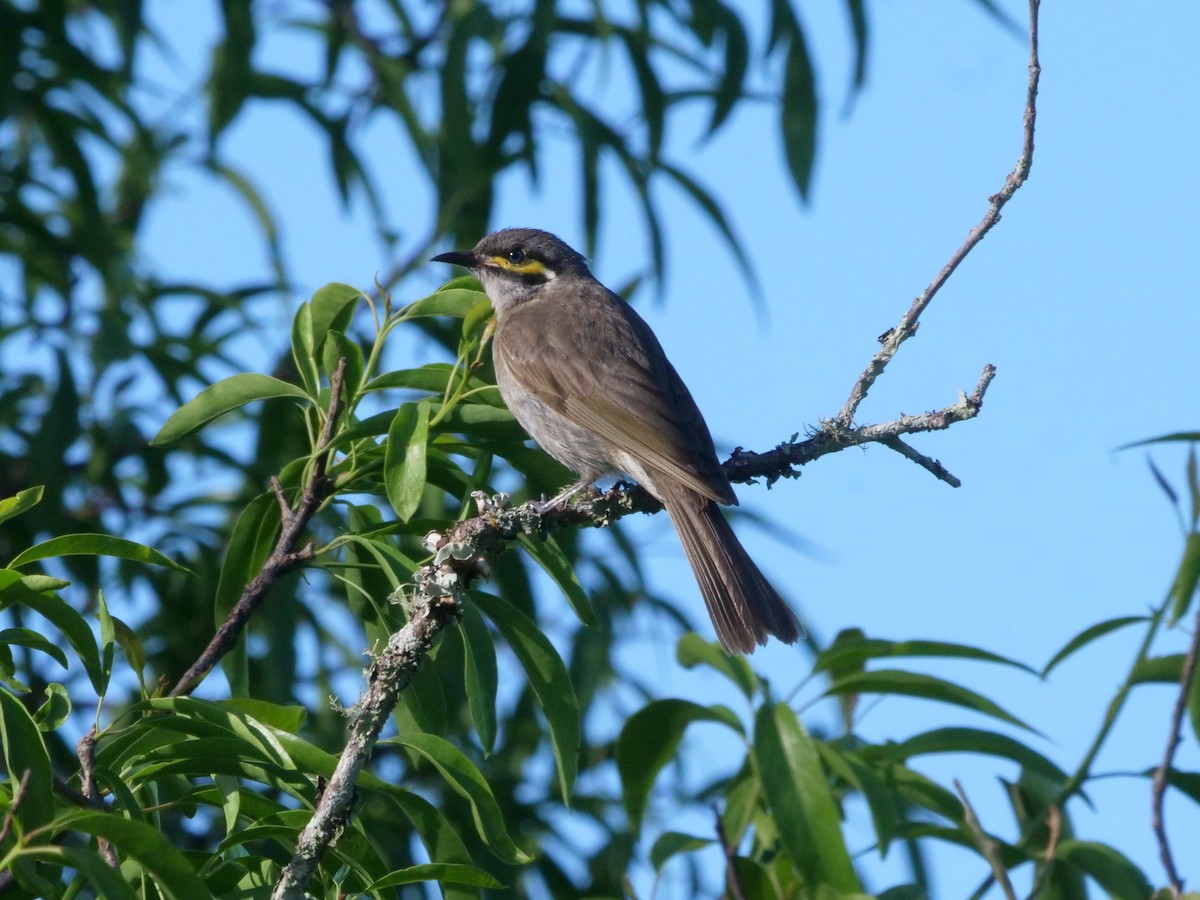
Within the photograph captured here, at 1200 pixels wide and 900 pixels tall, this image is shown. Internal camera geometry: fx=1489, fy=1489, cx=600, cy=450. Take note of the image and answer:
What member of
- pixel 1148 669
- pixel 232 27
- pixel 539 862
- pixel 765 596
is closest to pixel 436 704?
pixel 1148 669

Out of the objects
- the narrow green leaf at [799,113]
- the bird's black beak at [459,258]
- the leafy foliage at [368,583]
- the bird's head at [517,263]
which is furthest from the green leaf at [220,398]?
the narrow green leaf at [799,113]

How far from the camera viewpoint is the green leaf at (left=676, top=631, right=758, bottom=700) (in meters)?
2.89

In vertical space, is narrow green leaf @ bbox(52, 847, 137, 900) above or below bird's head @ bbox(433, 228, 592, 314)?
below

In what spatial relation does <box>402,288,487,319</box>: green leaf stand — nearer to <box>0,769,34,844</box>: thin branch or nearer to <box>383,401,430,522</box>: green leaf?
<box>383,401,430,522</box>: green leaf

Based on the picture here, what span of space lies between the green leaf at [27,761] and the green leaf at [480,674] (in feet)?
2.63

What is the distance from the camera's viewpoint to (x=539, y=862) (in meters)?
5.05

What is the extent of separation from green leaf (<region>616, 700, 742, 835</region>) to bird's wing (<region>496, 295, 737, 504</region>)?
1.33 metres

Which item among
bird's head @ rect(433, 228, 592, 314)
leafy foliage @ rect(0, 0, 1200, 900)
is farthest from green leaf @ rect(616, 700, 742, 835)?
bird's head @ rect(433, 228, 592, 314)

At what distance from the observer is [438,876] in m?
2.23

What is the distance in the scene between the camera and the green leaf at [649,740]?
2.86m

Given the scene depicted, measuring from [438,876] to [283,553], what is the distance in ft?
2.58

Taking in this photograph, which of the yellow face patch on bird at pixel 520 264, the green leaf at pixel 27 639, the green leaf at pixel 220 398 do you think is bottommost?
the green leaf at pixel 27 639

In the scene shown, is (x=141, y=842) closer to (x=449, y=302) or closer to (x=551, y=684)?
(x=551, y=684)

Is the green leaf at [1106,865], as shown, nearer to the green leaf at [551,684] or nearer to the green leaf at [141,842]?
the green leaf at [551,684]
